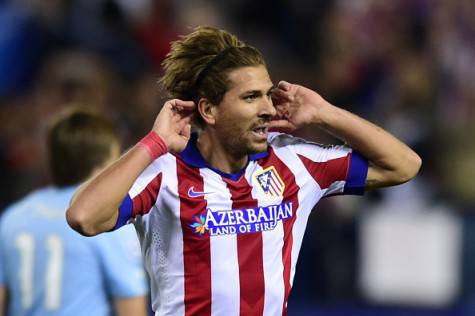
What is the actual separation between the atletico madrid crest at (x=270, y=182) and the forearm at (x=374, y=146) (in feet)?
0.91

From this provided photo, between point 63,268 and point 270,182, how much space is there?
1.09 metres

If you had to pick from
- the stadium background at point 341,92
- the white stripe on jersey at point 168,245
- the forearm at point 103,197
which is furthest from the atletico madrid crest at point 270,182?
the stadium background at point 341,92

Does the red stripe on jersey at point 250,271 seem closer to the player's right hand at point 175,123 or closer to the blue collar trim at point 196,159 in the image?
the blue collar trim at point 196,159

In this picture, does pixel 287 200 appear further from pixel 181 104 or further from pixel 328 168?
pixel 181 104

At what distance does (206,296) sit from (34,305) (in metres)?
1.06

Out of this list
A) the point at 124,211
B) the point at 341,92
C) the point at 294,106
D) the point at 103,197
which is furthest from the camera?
the point at 341,92

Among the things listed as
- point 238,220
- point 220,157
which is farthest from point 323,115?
point 238,220

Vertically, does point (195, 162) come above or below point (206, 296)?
above

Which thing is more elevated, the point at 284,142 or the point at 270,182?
the point at 284,142

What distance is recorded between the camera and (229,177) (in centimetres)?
463

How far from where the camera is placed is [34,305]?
17.1 feet

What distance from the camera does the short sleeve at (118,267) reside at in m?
5.14

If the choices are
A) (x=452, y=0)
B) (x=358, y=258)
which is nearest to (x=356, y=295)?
(x=358, y=258)

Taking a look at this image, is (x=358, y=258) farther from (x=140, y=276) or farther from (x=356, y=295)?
(x=140, y=276)
